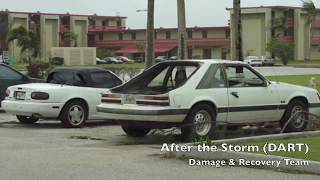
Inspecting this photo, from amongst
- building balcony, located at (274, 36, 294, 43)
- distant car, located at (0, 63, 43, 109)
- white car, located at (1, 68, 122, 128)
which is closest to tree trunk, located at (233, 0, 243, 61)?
white car, located at (1, 68, 122, 128)

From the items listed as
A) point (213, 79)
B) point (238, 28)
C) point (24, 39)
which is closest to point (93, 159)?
point (213, 79)

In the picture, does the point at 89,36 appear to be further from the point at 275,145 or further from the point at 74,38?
the point at 275,145

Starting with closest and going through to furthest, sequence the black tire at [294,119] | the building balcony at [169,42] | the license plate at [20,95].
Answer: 1. the black tire at [294,119]
2. the license plate at [20,95]
3. the building balcony at [169,42]

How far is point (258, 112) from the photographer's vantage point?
1331 cm

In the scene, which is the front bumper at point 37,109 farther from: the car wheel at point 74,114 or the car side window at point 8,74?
the car side window at point 8,74

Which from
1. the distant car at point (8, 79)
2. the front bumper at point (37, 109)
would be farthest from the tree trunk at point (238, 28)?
the distant car at point (8, 79)

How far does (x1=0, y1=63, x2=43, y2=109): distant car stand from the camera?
61.1 feet

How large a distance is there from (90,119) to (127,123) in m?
3.67

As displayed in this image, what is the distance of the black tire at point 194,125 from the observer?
12.3 meters

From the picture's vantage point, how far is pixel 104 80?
1648 centimetres

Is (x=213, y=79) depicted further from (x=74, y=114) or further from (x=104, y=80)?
(x=104, y=80)

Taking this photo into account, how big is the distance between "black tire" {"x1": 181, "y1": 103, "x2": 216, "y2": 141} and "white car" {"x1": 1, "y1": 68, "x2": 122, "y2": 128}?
12.8 feet

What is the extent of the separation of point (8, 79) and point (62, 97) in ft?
13.5

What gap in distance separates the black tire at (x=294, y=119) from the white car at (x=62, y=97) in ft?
14.9
